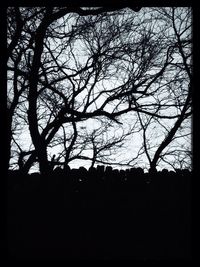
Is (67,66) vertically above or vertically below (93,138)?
above

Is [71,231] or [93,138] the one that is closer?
[71,231]

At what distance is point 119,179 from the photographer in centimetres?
251

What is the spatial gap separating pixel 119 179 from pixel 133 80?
437 centimetres

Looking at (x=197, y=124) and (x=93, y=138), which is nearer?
(x=197, y=124)

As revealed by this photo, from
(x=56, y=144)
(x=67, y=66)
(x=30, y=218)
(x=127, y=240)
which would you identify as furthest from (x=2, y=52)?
(x=56, y=144)

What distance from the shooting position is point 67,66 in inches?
241

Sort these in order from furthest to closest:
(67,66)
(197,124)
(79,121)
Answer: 1. (79,121)
2. (67,66)
3. (197,124)

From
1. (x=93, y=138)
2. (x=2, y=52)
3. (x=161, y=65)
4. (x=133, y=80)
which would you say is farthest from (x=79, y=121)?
(x=2, y=52)

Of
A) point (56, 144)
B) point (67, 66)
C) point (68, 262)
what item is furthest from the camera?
point (56, 144)

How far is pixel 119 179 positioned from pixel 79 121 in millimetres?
4349

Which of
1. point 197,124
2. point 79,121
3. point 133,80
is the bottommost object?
point 197,124

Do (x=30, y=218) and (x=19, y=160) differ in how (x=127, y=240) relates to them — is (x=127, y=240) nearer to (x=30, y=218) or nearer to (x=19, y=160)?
(x=30, y=218)

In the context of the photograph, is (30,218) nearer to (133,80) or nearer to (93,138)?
(133,80)

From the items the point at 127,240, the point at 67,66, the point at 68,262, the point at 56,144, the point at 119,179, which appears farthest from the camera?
the point at 56,144
